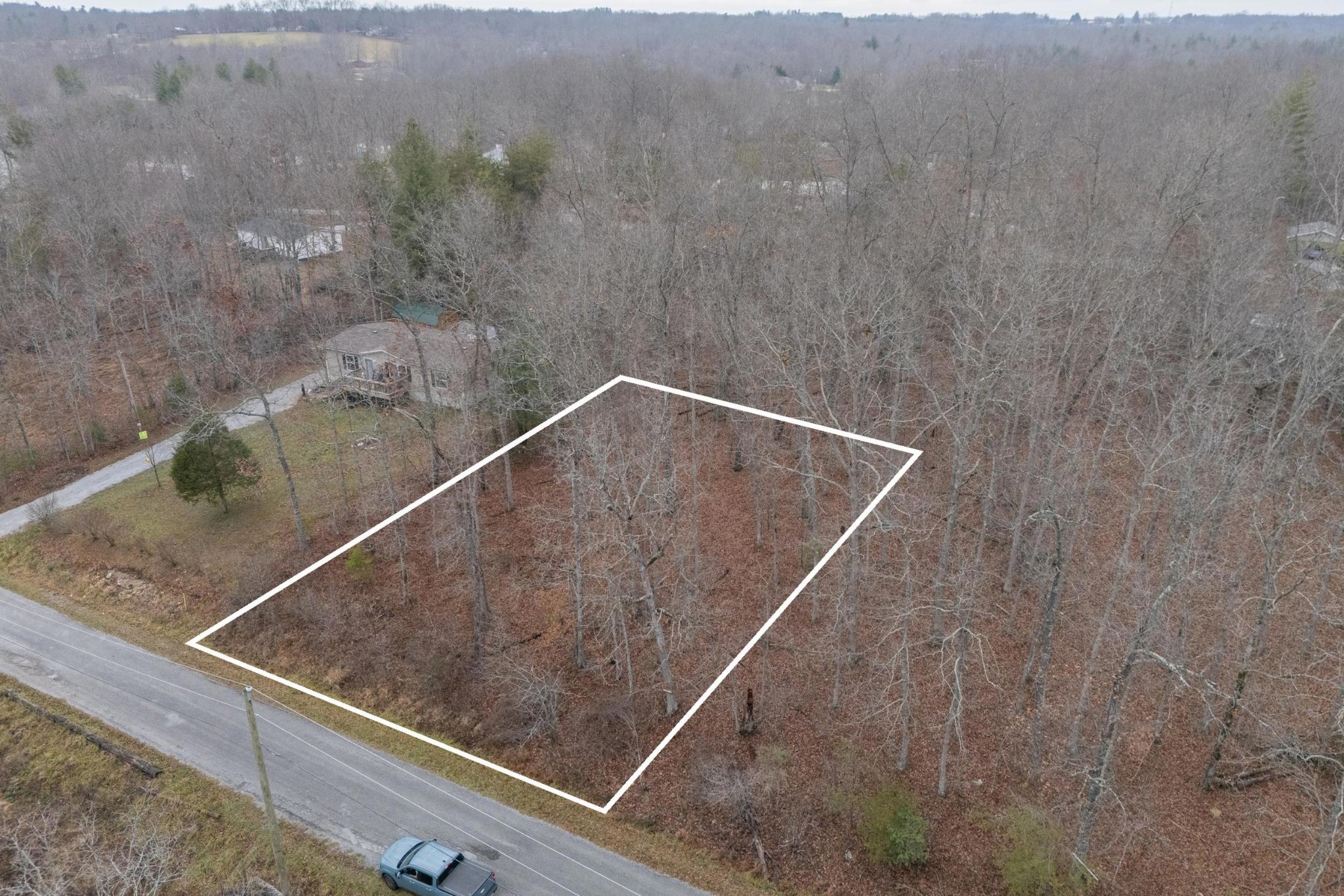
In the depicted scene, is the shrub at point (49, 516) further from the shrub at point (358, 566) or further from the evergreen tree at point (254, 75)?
the evergreen tree at point (254, 75)

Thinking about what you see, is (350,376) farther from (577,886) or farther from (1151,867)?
(1151,867)

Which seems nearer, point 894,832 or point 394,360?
point 894,832

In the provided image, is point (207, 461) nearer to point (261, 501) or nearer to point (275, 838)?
point (261, 501)

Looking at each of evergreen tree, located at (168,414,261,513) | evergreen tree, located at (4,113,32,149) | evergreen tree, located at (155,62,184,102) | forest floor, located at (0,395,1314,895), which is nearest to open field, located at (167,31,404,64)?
evergreen tree, located at (155,62,184,102)

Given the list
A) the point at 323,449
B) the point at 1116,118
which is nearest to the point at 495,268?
the point at 323,449

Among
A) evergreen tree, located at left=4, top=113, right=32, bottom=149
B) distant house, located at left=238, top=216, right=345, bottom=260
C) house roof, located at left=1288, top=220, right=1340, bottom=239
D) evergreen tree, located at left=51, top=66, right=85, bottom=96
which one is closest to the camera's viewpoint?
house roof, located at left=1288, top=220, right=1340, bottom=239

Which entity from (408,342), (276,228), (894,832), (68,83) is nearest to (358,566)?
(408,342)

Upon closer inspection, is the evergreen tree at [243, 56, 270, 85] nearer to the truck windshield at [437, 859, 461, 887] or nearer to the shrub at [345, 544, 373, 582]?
the shrub at [345, 544, 373, 582]
